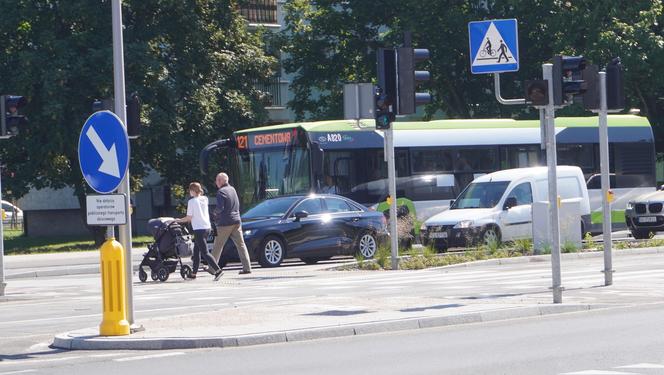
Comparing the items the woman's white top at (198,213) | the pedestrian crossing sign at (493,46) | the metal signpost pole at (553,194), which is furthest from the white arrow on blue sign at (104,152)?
the woman's white top at (198,213)

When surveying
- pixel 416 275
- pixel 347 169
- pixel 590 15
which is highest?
pixel 590 15

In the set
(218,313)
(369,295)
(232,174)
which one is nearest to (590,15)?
(232,174)

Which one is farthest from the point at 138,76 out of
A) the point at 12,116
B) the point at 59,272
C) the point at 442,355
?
the point at 442,355

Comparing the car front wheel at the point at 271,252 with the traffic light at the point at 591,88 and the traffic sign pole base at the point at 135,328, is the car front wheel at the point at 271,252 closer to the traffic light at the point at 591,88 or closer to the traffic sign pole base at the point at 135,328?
the traffic light at the point at 591,88

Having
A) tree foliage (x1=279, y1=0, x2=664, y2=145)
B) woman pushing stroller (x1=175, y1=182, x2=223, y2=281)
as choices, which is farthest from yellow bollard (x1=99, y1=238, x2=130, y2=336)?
tree foliage (x1=279, y1=0, x2=664, y2=145)

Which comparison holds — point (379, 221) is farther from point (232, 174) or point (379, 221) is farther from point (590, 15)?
point (590, 15)

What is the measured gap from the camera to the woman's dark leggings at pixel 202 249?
2331 cm

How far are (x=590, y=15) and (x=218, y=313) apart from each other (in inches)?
1339

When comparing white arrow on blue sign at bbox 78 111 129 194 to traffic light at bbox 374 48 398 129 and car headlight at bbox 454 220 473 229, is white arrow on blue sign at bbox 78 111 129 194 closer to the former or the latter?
traffic light at bbox 374 48 398 129

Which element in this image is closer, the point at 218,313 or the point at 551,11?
the point at 218,313

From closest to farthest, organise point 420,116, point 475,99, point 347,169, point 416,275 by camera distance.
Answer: point 416,275 < point 347,169 < point 475,99 < point 420,116

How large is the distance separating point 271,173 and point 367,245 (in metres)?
4.02

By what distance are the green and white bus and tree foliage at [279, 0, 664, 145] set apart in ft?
26.2

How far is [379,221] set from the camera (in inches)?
1153
